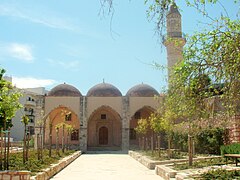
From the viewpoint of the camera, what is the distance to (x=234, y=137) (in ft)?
43.6

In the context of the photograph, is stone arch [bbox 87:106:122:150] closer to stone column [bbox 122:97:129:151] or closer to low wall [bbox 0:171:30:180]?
stone column [bbox 122:97:129:151]

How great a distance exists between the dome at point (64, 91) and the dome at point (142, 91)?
5308mm

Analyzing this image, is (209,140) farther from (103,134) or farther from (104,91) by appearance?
(103,134)

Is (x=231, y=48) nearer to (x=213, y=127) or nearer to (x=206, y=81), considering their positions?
(x=206, y=81)

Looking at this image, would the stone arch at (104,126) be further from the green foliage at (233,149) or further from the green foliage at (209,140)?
the green foliage at (233,149)

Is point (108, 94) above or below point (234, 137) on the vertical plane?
above

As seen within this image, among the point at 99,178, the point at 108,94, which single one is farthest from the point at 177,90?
the point at 108,94

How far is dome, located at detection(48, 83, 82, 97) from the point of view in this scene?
29.2 metres

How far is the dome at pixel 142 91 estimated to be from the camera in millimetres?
28891

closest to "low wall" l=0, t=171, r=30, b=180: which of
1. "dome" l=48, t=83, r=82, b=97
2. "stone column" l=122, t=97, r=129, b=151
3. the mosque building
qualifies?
the mosque building

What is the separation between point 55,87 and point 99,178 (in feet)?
73.4

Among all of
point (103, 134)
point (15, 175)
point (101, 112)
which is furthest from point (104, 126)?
point (15, 175)

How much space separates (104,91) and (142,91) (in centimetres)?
363

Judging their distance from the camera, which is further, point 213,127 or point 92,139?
point 92,139
